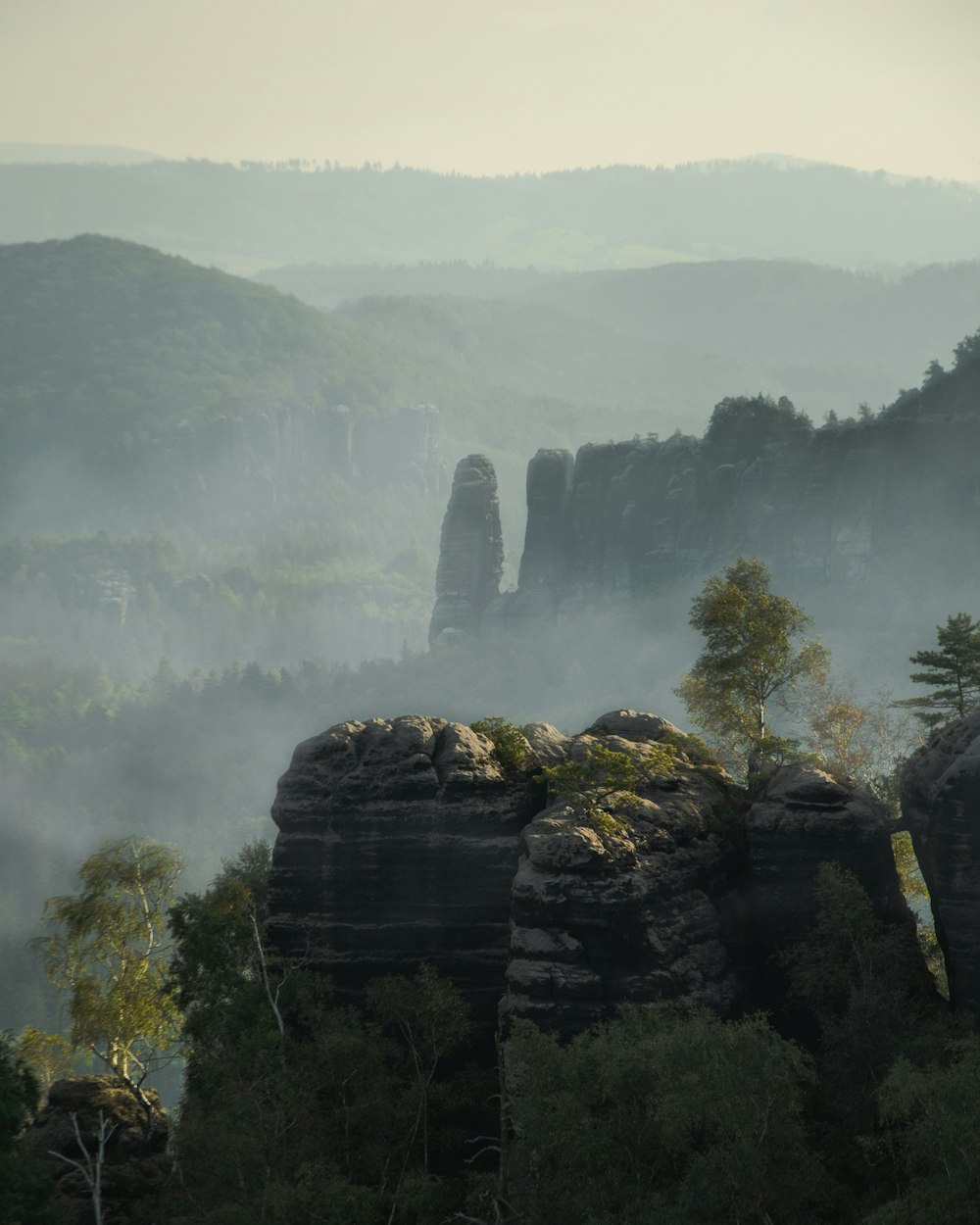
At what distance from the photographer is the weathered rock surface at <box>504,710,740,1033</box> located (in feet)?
134

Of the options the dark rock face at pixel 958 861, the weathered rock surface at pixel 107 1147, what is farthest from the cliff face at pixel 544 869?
the weathered rock surface at pixel 107 1147

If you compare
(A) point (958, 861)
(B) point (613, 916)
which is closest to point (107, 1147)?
(B) point (613, 916)

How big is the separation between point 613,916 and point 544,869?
2.53m

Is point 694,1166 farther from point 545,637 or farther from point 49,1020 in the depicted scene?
point 545,637

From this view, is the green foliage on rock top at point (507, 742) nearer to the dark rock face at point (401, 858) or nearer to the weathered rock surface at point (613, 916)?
the dark rock face at point (401, 858)

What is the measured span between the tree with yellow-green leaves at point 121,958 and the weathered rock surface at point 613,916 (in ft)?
56.3

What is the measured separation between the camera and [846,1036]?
39656mm

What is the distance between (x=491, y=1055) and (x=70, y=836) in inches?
5874

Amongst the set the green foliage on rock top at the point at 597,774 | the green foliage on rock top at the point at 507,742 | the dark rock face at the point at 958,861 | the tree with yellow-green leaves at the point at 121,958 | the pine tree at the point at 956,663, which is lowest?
the tree with yellow-green leaves at the point at 121,958

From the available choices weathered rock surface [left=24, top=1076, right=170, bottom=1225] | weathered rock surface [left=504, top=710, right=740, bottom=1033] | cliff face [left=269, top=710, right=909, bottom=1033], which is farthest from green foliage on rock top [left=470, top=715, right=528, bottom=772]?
weathered rock surface [left=24, top=1076, right=170, bottom=1225]

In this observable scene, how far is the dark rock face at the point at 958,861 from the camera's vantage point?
40656mm

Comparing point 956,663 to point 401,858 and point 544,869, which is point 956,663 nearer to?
point 544,869

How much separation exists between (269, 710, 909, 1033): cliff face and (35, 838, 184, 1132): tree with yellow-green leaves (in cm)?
1018

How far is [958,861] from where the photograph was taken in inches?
1615
